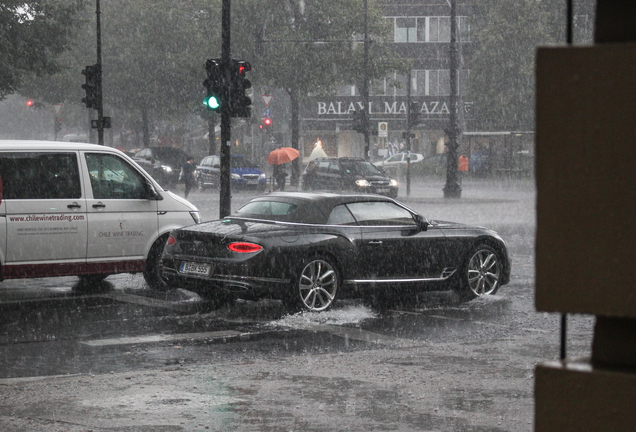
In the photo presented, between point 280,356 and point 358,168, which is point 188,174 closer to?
point 358,168

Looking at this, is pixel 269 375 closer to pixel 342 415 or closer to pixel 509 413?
pixel 342 415

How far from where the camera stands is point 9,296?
13.0 metres

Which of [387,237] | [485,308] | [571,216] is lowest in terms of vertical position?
[485,308]

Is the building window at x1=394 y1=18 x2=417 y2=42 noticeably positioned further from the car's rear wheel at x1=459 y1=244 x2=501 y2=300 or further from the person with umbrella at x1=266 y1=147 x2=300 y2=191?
the car's rear wheel at x1=459 y1=244 x2=501 y2=300

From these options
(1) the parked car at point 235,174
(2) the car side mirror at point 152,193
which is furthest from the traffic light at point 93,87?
(2) the car side mirror at point 152,193

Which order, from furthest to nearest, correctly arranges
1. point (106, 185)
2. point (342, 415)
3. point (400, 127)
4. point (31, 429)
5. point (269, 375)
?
point (400, 127), point (106, 185), point (269, 375), point (342, 415), point (31, 429)

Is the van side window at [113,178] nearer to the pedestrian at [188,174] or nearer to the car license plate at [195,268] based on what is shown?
the car license plate at [195,268]

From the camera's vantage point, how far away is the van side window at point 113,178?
12688 mm

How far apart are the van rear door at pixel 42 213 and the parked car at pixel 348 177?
78.6 ft

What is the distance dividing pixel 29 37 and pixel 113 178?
2438cm

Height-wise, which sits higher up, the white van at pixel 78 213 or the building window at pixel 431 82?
the building window at pixel 431 82

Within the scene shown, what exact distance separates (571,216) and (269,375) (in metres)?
6.23

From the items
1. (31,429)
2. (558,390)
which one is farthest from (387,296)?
(558,390)

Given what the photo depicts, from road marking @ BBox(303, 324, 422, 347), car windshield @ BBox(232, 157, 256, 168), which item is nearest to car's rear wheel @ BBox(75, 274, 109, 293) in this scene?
road marking @ BBox(303, 324, 422, 347)
